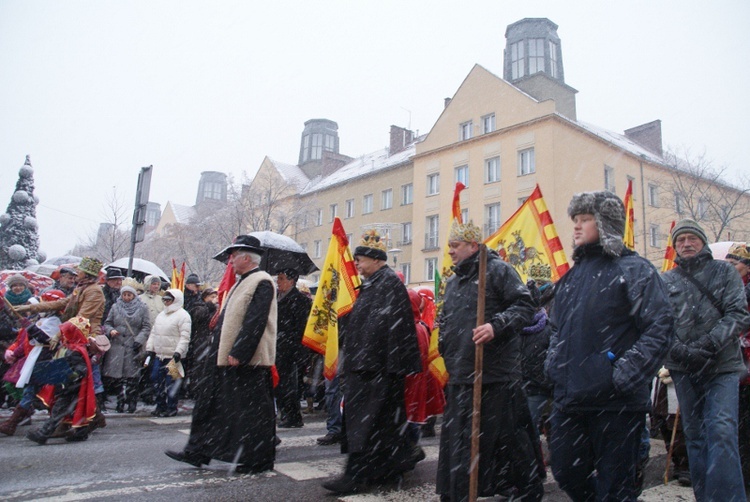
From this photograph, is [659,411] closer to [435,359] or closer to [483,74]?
[435,359]

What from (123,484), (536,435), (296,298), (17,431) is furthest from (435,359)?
(17,431)

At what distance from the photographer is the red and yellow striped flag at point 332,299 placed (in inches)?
273

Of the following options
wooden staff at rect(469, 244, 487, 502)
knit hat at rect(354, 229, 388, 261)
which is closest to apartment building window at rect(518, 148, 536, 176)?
knit hat at rect(354, 229, 388, 261)

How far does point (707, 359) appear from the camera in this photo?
4.17 m

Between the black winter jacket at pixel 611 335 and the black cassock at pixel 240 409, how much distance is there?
9.03 feet

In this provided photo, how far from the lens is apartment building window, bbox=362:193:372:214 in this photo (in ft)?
148

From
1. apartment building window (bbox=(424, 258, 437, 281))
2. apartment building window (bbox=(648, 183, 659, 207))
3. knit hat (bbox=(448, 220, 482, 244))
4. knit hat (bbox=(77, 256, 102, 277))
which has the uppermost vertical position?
apartment building window (bbox=(648, 183, 659, 207))

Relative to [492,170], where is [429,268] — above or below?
below

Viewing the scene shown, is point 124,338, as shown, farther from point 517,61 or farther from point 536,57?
point 517,61

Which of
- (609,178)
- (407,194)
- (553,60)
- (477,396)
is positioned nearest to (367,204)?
(407,194)

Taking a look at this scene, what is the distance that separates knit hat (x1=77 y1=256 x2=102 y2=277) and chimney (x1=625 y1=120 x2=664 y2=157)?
139 ft

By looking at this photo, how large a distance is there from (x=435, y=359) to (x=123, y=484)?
125 inches

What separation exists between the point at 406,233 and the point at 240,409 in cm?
3703

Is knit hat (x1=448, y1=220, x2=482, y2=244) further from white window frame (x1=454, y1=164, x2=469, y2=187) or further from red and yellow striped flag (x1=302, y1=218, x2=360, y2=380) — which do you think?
white window frame (x1=454, y1=164, x2=469, y2=187)
